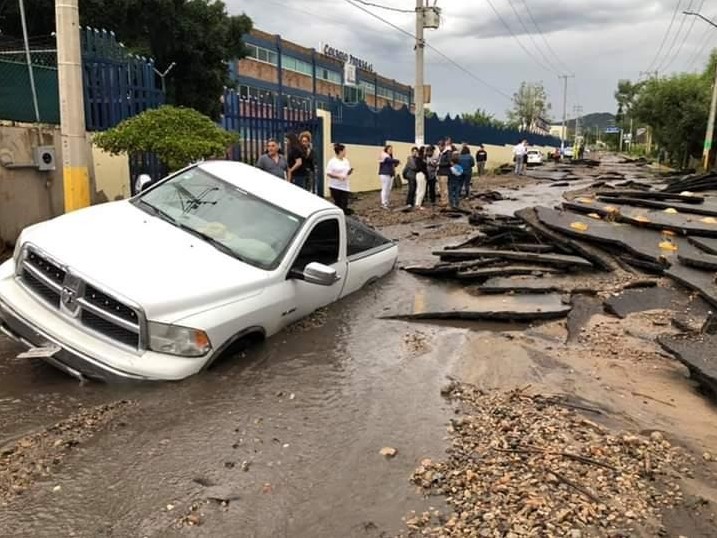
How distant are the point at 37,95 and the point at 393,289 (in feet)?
20.7

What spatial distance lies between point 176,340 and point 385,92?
72.0m

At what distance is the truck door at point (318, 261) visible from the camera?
5.71m

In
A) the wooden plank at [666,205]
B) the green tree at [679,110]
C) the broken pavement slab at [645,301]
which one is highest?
the green tree at [679,110]

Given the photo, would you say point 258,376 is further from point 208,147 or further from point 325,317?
point 208,147

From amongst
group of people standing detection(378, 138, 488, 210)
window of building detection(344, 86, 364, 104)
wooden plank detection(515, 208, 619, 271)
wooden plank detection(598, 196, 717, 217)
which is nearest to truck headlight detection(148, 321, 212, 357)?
wooden plank detection(515, 208, 619, 271)

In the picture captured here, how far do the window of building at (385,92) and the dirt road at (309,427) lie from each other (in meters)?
67.0

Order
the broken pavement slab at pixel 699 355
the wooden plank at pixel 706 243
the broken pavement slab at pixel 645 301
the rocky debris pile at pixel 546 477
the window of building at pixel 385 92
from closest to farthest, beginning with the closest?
the rocky debris pile at pixel 546 477, the broken pavement slab at pixel 699 355, the broken pavement slab at pixel 645 301, the wooden plank at pixel 706 243, the window of building at pixel 385 92

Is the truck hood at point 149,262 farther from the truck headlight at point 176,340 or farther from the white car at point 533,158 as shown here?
the white car at point 533,158

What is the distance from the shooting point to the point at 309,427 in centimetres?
409

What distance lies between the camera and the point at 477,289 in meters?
8.02

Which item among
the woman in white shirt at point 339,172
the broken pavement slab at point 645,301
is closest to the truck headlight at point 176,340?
the broken pavement slab at point 645,301

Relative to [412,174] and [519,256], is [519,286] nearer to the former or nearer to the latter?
[519,256]

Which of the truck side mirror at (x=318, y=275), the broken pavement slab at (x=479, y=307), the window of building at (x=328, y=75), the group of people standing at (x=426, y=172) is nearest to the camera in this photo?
the truck side mirror at (x=318, y=275)

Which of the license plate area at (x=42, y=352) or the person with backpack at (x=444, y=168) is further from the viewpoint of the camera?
the person with backpack at (x=444, y=168)
